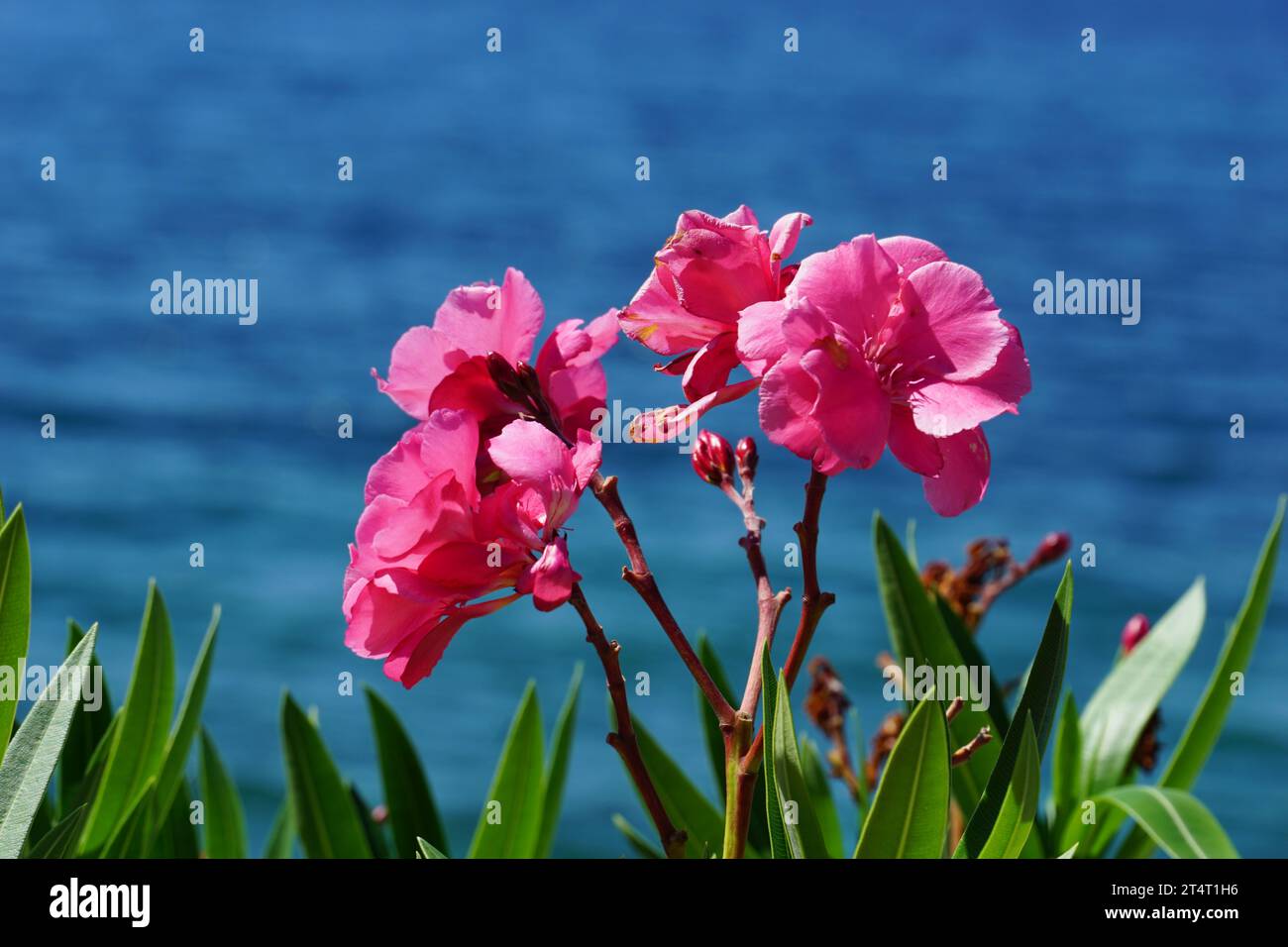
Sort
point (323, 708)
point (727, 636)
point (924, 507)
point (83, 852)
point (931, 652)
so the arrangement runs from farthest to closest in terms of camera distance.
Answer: point (924, 507) < point (727, 636) < point (323, 708) < point (931, 652) < point (83, 852)

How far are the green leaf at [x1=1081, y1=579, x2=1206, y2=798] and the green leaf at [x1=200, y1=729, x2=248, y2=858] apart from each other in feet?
2.75

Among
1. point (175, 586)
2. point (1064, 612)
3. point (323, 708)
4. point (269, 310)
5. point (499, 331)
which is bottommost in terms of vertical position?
point (323, 708)

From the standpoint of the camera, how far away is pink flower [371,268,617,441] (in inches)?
27.8

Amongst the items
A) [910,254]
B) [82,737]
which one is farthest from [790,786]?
[82,737]

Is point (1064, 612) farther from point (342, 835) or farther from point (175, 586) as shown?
point (175, 586)

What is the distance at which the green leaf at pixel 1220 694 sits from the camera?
3.95ft

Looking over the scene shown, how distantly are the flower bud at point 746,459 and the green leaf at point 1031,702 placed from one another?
0.59 ft

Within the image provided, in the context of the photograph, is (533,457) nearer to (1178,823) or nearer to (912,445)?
(912,445)

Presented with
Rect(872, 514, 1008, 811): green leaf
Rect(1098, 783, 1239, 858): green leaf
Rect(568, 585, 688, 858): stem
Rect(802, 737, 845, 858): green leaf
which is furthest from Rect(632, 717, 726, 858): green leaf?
Rect(568, 585, 688, 858): stem

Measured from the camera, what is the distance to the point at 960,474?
0.66 meters

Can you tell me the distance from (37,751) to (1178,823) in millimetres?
758

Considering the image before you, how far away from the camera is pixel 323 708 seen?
4.30 meters
